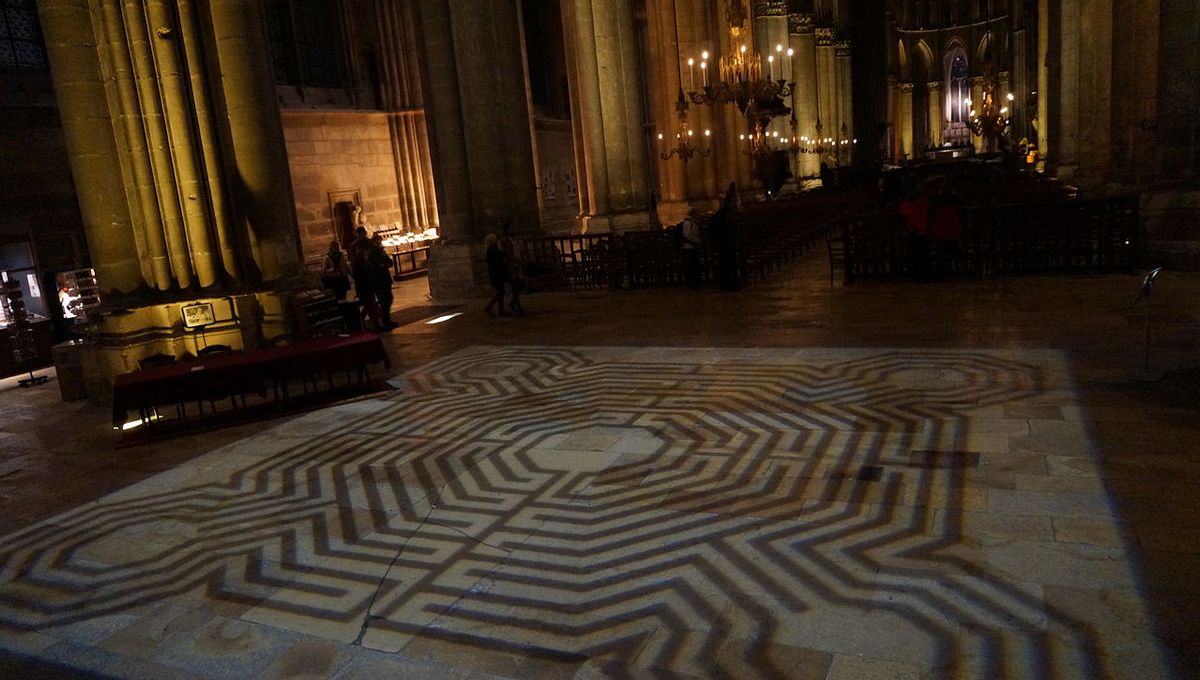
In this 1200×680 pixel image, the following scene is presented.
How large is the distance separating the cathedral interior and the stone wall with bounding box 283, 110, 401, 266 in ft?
3.62

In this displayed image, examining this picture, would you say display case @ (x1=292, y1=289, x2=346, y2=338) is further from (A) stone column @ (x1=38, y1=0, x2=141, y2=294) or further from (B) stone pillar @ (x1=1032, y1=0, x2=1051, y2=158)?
(B) stone pillar @ (x1=1032, y1=0, x2=1051, y2=158)

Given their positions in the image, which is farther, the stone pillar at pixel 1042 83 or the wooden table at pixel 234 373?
the stone pillar at pixel 1042 83

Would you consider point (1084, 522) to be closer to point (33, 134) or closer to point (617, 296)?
point (617, 296)

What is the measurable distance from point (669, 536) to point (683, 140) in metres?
17.7

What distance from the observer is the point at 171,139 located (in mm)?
9641

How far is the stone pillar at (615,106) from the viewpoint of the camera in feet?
59.1

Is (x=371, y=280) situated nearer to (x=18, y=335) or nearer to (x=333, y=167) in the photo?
(x=18, y=335)

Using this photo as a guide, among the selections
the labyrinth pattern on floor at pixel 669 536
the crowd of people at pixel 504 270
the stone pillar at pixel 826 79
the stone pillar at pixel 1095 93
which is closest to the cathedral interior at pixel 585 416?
the labyrinth pattern on floor at pixel 669 536

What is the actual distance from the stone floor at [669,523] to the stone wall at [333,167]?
42.4 ft

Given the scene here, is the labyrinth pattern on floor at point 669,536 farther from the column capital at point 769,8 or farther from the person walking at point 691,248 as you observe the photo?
the column capital at point 769,8

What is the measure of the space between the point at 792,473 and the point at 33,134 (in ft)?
52.8

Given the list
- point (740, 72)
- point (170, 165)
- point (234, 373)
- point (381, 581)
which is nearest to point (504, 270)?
point (170, 165)

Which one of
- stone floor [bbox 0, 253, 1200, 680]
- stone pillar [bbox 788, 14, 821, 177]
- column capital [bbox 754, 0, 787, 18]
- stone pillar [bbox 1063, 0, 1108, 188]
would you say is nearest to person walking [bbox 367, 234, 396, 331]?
stone floor [bbox 0, 253, 1200, 680]

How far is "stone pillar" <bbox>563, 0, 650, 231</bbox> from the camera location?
709 inches
